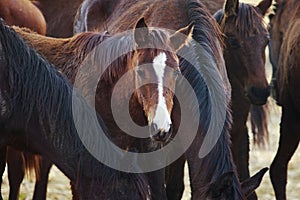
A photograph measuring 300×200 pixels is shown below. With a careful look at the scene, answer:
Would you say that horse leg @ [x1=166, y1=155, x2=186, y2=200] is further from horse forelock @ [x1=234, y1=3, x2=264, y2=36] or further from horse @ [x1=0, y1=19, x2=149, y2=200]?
horse @ [x1=0, y1=19, x2=149, y2=200]

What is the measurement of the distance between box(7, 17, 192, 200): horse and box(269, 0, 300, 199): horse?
6.02ft

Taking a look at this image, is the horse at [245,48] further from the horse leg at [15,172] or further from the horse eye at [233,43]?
the horse leg at [15,172]

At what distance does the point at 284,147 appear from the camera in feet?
22.6

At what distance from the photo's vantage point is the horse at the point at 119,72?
4523mm

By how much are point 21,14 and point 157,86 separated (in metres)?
3.23

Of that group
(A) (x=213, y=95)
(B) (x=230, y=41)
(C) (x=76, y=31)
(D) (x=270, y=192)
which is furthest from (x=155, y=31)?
(D) (x=270, y=192)

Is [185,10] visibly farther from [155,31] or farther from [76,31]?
[76,31]

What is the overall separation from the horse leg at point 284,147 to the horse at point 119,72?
189 cm

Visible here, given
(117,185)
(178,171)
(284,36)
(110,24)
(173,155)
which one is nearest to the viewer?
(117,185)

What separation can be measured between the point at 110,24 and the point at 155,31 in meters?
1.91

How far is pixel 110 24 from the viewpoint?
21.9ft

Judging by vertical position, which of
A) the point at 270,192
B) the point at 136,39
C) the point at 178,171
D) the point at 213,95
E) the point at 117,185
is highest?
the point at 136,39

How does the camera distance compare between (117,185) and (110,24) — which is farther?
(110,24)

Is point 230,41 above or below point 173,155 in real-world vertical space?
above
